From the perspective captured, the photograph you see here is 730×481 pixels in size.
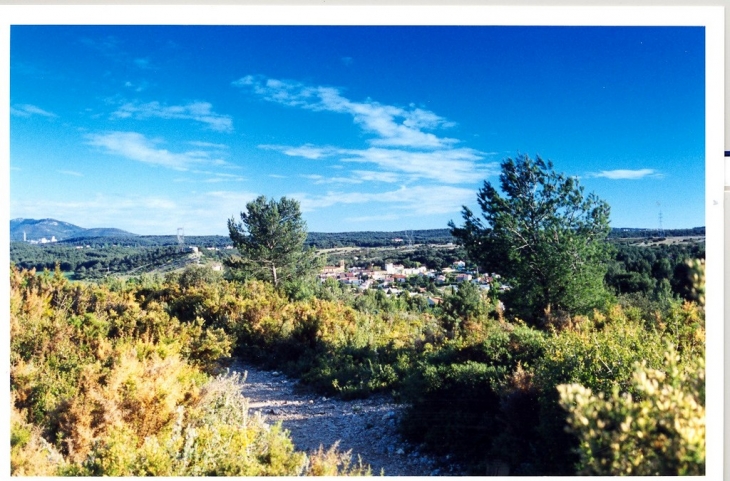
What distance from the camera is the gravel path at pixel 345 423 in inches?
120

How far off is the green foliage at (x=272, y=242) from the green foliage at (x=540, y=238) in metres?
1.17

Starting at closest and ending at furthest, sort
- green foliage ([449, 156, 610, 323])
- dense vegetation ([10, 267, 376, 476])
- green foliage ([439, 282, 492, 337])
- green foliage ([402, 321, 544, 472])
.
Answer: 1. dense vegetation ([10, 267, 376, 476])
2. green foliage ([402, 321, 544, 472])
3. green foliage ([449, 156, 610, 323])
4. green foliage ([439, 282, 492, 337])

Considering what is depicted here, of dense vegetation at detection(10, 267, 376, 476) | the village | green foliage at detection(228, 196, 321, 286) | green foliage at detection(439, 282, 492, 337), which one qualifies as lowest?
dense vegetation at detection(10, 267, 376, 476)

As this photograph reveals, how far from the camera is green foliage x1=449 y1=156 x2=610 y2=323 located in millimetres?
3084

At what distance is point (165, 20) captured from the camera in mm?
2879

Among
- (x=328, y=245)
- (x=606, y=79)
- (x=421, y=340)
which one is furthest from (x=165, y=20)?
(x=421, y=340)

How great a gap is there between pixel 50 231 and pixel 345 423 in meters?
2.63

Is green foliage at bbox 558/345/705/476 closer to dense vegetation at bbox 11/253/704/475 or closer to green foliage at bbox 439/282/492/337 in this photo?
dense vegetation at bbox 11/253/704/475

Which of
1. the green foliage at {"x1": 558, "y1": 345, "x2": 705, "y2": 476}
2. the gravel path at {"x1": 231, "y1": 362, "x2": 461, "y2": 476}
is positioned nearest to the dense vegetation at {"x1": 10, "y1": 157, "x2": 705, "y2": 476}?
the green foliage at {"x1": 558, "y1": 345, "x2": 705, "y2": 476}

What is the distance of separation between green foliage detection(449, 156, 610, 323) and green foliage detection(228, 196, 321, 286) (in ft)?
3.83

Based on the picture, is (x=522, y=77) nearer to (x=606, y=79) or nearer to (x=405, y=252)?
(x=606, y=79)

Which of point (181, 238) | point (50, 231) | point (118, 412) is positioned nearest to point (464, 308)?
point (181, 238)

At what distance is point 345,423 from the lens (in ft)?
11.7

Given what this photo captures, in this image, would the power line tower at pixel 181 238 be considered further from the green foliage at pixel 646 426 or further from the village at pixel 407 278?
the green foliage at pixel 646 426
